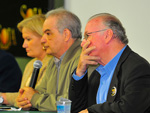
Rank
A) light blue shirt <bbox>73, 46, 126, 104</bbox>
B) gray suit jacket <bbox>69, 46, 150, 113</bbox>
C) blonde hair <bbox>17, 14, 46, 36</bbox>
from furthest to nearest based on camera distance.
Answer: blonde hair <bbox>17, 14, 46, 36</bbox> < light blue shirt <bbox>73, 46, 126, 104</bbox> < gray suit jacket <bbox>69, 46, 150, 113</bbox>

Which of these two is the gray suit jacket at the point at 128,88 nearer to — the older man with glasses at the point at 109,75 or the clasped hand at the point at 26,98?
the older man with glasses at the point at 109,75

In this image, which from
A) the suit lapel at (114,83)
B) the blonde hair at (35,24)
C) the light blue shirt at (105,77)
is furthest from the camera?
the blonde hair at (35,24)

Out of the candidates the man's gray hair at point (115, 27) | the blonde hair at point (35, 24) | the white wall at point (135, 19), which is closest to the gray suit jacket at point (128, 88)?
the man's gray hair at point (115, 27)

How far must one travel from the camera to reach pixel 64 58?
2.73 meters

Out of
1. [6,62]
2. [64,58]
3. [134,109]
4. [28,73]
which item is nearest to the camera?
[134,109]

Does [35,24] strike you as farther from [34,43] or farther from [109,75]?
[109,75]

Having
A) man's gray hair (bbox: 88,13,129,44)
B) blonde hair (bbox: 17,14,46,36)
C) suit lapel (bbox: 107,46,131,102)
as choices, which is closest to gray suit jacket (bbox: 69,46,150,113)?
suit lapel (bbox: 107,46,131,102)

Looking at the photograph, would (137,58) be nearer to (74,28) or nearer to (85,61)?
(85,61)

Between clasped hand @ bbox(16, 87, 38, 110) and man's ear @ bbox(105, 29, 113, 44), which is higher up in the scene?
man's ear @ bbox(105, 29, 113, 44)

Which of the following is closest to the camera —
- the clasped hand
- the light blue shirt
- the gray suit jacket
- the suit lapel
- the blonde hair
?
the gray suit jacket

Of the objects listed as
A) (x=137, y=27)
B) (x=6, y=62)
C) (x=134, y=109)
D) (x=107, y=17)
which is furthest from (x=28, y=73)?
(x=134, y=109)

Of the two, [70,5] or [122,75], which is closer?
[122,75]

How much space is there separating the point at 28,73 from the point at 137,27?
1.44 metres

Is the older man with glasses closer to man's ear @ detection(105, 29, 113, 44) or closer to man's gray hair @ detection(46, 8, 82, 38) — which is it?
man's ear @ detection(105, 29, 113, 44)
